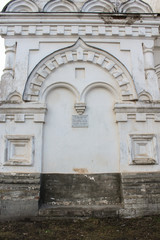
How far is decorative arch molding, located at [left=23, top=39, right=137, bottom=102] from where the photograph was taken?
677 cm

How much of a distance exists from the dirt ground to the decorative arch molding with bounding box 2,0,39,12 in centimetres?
602

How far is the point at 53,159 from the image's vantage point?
635cm

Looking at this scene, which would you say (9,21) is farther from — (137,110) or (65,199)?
(65,199)

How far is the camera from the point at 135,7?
304 inches

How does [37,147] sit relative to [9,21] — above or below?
below

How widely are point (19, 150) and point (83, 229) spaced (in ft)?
8.45

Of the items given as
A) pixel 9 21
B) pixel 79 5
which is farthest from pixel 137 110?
pixel 9 21

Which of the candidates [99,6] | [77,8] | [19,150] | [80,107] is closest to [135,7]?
[99,6]

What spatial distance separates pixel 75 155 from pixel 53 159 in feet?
1.90

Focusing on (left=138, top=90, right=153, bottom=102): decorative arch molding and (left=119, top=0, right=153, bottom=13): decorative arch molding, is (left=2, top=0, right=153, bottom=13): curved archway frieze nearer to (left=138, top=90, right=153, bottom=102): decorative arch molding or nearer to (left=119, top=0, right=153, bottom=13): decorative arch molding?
(left=119, top=0, right=153, bottom=13): decorative arch molding

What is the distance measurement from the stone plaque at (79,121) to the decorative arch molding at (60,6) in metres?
3.36

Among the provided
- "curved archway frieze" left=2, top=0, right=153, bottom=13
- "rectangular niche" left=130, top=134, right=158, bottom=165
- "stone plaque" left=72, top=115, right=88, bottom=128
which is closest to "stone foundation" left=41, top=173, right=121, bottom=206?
"rectangular niche" left=130, top=134, right=158, bottom=165

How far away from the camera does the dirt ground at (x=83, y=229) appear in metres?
4.60

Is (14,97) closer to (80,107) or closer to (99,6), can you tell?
(80,107)
